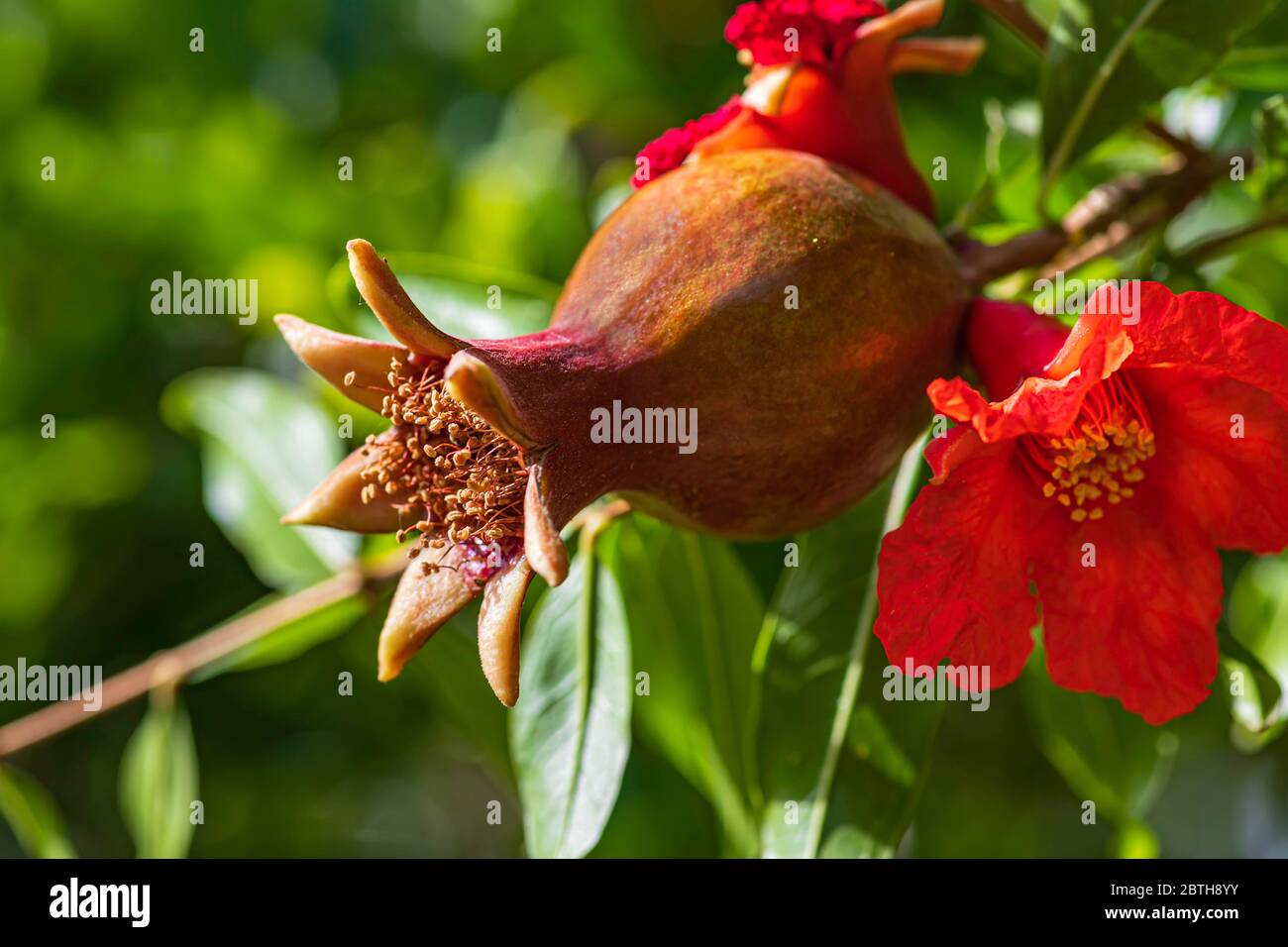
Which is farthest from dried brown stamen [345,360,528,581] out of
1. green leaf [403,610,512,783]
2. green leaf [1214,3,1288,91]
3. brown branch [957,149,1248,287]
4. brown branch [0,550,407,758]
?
green leaf [1214,3,1288,91]

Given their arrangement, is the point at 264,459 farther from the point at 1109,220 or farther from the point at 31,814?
the point at 1109,220

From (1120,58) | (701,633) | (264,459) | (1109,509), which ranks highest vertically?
(1120,58)

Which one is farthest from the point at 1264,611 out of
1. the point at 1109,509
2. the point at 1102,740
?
the point at 1109,509

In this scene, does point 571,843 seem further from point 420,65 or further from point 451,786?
point 451,786

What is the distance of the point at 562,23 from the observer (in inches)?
98.2

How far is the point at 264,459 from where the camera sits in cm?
197

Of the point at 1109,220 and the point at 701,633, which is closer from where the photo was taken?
the point at 1109,220

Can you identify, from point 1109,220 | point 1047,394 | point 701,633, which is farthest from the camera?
point 701,633

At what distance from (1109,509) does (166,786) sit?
132cm

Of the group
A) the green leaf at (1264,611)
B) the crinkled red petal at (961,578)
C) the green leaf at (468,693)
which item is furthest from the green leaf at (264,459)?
the green leaf at (1264,611)

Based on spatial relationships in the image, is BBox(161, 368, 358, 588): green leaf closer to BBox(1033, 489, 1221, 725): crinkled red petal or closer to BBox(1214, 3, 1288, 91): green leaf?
BBox(1033, 489, 1221, 725): crinkled red petal

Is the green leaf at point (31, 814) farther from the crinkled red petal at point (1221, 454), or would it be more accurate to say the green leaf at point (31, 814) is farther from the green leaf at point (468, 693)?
the crinkled red petal at point (1221, 454)

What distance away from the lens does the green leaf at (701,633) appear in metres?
1.46

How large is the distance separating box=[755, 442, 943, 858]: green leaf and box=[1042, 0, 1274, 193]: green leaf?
0.37 meters
